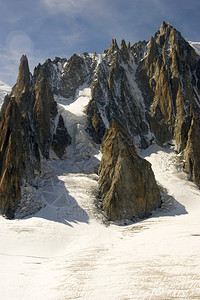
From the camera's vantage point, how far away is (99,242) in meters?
20.5

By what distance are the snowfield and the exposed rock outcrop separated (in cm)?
152

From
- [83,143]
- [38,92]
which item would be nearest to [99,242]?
[83,143]

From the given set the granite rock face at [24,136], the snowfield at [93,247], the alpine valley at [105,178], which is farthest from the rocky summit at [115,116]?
the snowfield at [93,247]

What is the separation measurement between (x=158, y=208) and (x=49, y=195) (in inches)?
551

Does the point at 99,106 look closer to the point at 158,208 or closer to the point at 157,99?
the point at 157,99

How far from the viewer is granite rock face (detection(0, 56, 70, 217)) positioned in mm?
25656

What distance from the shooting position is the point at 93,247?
19.2m

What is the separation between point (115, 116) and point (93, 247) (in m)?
32.6

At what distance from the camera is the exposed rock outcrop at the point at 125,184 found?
2702cm

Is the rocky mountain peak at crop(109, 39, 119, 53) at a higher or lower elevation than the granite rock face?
Result: higher

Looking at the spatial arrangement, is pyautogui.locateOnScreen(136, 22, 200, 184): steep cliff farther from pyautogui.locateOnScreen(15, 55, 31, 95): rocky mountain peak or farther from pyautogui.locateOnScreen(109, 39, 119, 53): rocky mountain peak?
pyautogui.locateOnScreen(15, 55, 31, 95): rocky mountain peak

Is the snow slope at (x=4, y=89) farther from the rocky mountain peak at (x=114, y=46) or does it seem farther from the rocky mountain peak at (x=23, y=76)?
the rocky mountain peak at (x=114, y=46)

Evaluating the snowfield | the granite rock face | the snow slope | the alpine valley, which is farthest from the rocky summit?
the snow slope

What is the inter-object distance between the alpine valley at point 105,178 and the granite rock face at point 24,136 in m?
0.17
